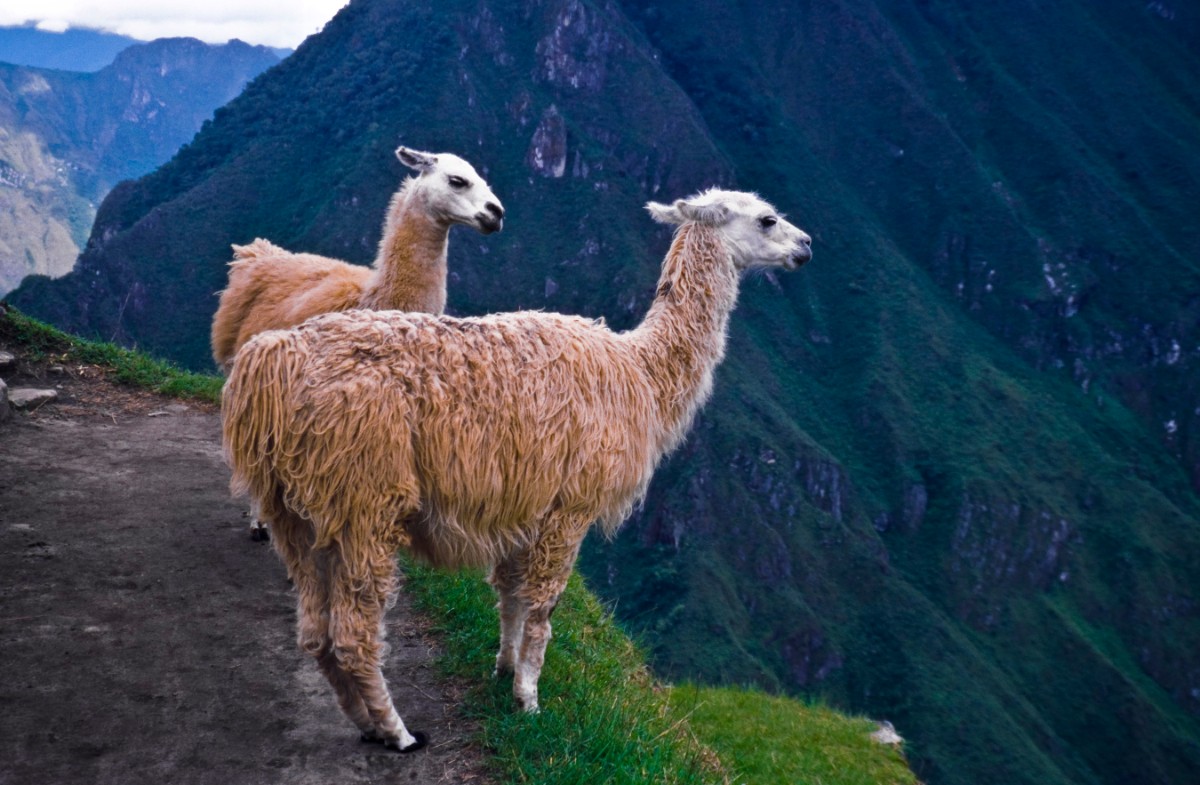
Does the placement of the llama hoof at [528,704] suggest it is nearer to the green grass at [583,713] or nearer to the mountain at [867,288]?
the green grass at [583,713]

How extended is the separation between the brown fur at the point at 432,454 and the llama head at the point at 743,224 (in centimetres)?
103

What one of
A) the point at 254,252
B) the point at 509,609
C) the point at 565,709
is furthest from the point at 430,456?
the point at 254,252

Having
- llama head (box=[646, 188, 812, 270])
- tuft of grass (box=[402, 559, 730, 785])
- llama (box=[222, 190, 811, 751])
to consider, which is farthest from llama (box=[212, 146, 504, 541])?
llama (box=[222, 190, 811, 751])

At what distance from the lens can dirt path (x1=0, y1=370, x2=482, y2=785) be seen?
3490 millimetres

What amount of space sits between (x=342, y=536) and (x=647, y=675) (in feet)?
11.8

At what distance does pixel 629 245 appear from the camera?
10481 cm

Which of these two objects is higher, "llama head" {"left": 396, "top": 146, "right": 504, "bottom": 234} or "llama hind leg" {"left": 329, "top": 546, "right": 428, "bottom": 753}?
"llama head" {"left": 396, "top": 146, "right": 504, "bottom": 234}

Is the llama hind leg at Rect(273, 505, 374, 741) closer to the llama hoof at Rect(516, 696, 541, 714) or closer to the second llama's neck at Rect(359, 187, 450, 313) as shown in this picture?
the llama hoof at Rect(516, 696, 541, 714)

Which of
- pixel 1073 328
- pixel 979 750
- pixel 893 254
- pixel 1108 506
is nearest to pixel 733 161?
pixel 893 254

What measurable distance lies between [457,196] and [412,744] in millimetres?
4306

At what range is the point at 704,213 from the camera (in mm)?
5102

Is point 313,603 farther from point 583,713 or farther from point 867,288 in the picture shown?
point 867,288

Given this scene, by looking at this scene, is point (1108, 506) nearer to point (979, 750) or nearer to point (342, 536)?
point (979, 750)

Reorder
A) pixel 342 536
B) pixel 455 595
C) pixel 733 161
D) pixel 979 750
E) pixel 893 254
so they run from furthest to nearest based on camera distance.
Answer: pixel 733 161, pixel 893 254, pixel 979 750, pixel 455 595, pixel 342 536
